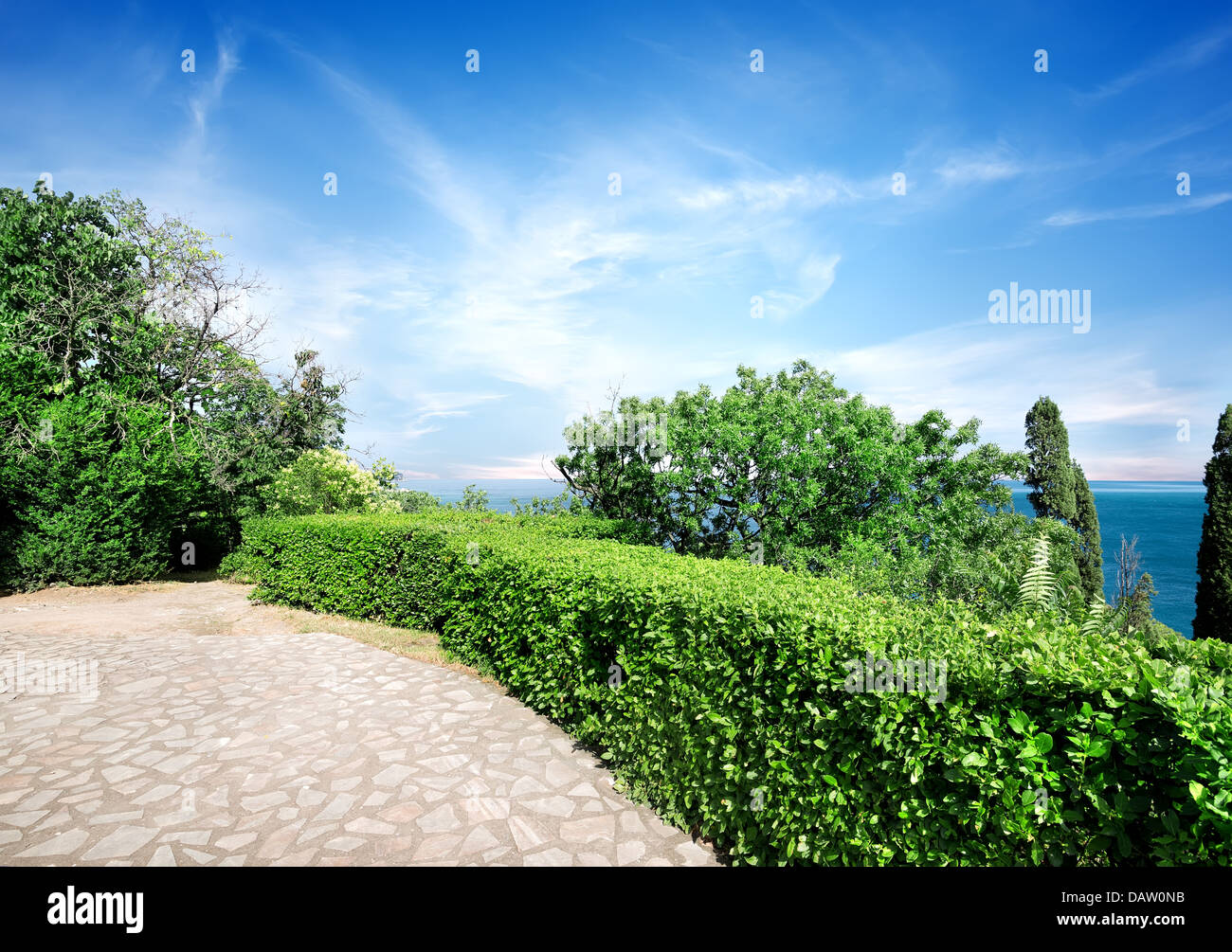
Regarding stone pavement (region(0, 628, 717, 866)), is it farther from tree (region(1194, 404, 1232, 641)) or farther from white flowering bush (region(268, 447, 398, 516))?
tree (region(1194, 404, 1232, 641))

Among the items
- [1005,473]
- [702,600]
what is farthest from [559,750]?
[1005,473]

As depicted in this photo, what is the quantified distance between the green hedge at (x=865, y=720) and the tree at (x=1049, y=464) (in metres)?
26.8

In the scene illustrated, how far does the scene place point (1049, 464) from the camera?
27.1 m

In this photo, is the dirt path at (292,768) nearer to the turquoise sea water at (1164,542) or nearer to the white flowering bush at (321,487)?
the white flowering bush at (321,487)

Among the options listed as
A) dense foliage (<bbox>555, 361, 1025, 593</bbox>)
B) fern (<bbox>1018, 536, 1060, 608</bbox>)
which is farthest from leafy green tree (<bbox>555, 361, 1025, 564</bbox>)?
fern (<bbox>1018, 536, 1060, 608</bbox>)

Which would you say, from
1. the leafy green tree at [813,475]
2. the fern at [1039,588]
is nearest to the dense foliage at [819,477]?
the leafy green tree at [813,475]

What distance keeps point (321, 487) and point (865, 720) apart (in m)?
16.7

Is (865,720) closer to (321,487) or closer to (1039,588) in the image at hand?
(1039,588)

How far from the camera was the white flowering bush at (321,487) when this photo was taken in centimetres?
1678

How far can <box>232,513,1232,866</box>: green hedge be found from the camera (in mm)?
2510

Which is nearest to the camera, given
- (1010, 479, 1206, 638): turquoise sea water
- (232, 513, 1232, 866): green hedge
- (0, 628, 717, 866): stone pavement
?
(232, 513, 1232, 866): green hedge

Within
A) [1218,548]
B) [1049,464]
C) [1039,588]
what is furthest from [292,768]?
[1049,464]

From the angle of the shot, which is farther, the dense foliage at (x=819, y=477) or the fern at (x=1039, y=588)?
the dense foliage at (x=819, y=477)

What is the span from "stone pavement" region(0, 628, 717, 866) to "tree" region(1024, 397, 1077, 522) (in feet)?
91.8
